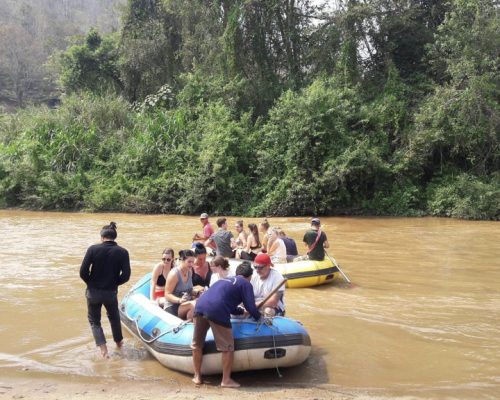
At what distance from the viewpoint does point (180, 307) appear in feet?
21.1

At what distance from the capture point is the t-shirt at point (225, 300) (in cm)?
542

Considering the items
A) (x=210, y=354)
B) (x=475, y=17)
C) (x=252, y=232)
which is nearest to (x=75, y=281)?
(x=252, y=232)

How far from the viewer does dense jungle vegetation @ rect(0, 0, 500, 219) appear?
69.5ft

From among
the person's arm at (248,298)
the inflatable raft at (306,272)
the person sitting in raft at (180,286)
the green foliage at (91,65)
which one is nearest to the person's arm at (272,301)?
the person's arm at (248,298)

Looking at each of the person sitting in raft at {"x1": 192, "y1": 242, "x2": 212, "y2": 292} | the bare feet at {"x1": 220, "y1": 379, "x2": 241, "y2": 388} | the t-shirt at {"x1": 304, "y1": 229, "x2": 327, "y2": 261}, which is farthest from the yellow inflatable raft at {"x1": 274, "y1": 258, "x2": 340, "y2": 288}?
the bare feet at {"x1": 220, "y1": 379, "x2": 241, "y2": 388}

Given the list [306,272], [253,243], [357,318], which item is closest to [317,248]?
[306,272]

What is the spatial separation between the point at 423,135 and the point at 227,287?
17643 millimetres

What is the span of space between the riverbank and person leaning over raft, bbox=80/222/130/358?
0.86 m

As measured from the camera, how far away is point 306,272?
383 inches

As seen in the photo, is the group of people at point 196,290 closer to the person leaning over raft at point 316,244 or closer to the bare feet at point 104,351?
the bare feet at point 104,351

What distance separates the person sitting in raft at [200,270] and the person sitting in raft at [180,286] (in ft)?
0.76

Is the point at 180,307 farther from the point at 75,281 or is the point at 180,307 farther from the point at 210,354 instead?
the point at 75,281

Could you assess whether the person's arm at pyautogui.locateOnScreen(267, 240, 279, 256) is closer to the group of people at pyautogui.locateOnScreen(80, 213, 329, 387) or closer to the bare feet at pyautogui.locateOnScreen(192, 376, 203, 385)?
the group of people at pyautogui.locateOnScreen(80, 213, 329, 387)

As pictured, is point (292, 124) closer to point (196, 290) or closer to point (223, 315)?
point (196, 290)
